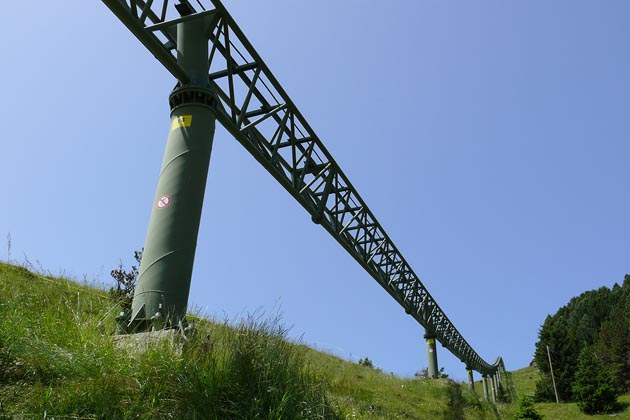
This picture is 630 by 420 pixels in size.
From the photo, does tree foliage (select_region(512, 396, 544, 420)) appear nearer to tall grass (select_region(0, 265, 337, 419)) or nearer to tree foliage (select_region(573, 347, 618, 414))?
tree foliage (select_region(573, 347, 618, 414))

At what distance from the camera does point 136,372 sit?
3.31 meters

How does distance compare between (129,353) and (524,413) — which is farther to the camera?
(524,413)

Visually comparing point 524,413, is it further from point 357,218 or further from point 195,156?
point 195,156

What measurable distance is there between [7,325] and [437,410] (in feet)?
45.6

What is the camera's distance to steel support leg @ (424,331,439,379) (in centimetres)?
2286

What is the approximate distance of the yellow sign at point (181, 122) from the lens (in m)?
6.11

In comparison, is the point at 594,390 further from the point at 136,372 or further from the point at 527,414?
the point at 136,372

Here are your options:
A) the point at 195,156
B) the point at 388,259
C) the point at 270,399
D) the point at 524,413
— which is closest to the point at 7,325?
the point at 270,399

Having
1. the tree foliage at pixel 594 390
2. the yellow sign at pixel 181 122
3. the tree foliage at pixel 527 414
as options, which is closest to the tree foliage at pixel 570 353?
the tree foliage at pixel 594 390

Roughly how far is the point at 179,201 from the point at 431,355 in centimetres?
2118

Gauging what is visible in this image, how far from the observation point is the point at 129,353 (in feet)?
11.7

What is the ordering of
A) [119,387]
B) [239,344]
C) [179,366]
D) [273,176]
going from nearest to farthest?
[119,387] < [179,366] < [239,344] < [273,176]

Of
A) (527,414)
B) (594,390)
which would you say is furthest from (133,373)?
(594,390)

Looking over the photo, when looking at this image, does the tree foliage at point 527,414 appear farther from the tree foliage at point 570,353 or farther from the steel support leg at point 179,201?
the tree foliage at point 570,353
